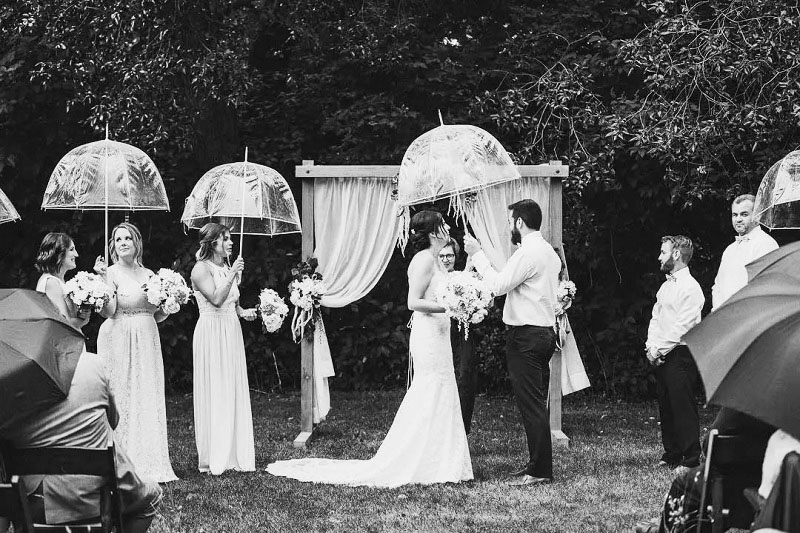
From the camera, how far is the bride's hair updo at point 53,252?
682cm

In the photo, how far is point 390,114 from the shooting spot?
12.3 m

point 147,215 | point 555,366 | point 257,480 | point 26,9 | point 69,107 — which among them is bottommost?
point 257,480

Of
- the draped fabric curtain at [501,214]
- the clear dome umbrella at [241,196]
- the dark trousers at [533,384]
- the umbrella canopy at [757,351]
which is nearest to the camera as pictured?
the umbrella canopy at [757,351]

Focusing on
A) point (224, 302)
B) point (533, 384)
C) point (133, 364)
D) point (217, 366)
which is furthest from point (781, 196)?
point (133, 364)

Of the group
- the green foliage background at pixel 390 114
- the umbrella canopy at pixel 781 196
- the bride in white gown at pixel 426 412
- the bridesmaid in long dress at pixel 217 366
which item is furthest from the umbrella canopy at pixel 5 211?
the umbrella canopy at pixel 781 196

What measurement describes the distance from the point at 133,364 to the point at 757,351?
506cm

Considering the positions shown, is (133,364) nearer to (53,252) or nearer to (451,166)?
(53,252)

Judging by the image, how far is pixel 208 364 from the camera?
7.63m

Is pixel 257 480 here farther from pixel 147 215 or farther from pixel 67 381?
pixel 147 215

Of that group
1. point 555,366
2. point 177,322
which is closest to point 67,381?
point 555,366

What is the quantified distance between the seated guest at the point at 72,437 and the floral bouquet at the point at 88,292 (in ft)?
9.12

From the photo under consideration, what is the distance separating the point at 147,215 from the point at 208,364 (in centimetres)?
603

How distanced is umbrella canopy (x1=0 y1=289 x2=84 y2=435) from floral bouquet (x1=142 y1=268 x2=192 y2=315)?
3.08 m

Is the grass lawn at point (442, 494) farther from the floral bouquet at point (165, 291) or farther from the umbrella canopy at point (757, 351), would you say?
the umbrella canopy at point (757, 351)
